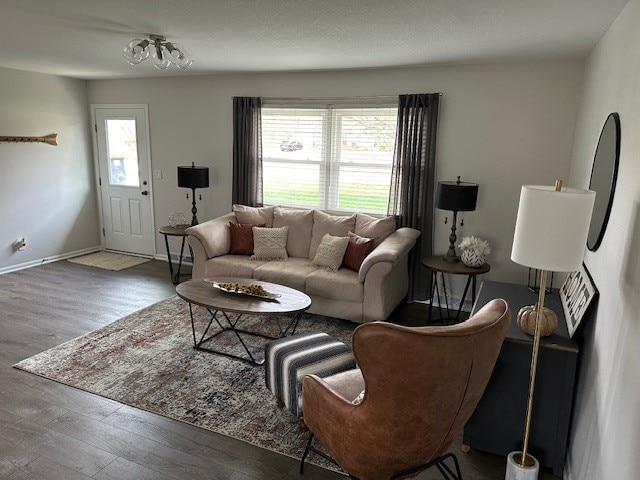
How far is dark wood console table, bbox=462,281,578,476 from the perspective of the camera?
7.23 feet

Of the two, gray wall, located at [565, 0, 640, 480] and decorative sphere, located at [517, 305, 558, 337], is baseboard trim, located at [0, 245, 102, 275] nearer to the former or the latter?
decorative sphere, located at [517, 305, 558, 337]

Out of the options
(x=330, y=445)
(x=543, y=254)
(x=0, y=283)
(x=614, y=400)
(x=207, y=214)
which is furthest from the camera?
(x=207, y=214)

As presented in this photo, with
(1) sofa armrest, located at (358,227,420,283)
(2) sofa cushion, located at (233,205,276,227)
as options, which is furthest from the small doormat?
(1) sofa armrest, located at (358,227,420,283)

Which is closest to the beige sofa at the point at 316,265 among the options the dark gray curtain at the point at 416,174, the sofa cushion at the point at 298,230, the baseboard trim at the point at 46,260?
the sofa cushion at the point at 298,230

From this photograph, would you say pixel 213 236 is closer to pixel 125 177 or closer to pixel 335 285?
pixel 335 285

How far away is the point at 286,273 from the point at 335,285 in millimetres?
489

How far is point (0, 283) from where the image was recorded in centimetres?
503

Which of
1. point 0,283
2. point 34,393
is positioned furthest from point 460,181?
point 0,283

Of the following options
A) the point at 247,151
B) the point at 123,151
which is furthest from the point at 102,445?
the point at 123,151

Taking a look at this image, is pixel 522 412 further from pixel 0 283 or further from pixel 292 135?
pixel 0 283

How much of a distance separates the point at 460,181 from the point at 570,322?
2176mm

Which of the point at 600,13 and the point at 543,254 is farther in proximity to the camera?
the point at 600,13

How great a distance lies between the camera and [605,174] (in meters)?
2.30

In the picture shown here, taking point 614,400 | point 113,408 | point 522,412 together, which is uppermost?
point 614,400
